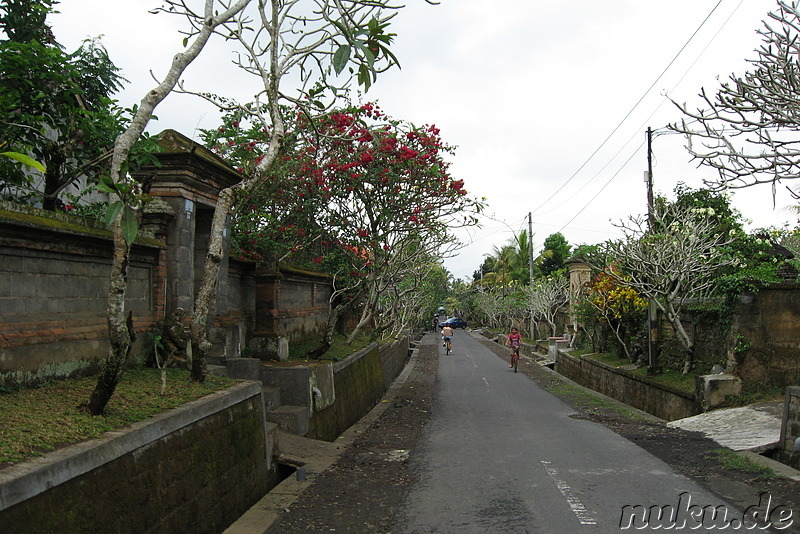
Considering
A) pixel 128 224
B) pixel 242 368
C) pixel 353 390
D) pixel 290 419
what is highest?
pixel 128 224

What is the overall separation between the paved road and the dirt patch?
0.24 m

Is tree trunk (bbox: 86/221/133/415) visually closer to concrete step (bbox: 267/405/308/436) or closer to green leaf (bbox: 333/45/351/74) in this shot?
green leaf (bbox: 333/45/351/74)

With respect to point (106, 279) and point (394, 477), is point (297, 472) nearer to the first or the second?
point (394, 477)

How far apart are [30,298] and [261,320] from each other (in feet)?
22.9

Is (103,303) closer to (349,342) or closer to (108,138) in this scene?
(108,138)

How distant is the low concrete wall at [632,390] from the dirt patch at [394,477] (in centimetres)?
94

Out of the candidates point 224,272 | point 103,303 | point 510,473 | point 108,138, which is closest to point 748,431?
point 510,473

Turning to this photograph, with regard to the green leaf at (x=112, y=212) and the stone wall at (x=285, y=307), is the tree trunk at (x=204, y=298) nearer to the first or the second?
the green leaf at (x=112, y=212)

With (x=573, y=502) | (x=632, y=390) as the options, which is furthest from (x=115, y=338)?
(x=632, y=390)

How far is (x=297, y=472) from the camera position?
7.95m

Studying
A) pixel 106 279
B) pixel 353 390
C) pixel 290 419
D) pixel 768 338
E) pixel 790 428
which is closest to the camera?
pixel 106 279

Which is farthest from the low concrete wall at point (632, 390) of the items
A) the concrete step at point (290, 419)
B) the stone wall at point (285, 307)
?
the stone wall at point (285, 307)

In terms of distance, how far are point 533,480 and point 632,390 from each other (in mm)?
10717

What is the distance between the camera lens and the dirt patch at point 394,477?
251 inches
